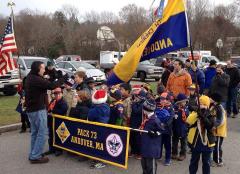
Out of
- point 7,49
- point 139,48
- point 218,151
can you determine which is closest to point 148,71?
point 7,49

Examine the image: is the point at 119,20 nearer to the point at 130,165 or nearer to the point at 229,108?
the point at 229,108

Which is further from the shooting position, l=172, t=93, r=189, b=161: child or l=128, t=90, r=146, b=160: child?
l=172, t=93, r=189, b=161: child

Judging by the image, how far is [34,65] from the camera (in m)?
6.97

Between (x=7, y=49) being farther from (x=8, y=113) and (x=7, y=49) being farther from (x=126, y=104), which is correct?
(x=126, y=104)

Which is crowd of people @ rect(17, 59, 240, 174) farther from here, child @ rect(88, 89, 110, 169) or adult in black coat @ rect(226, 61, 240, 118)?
adult in black coat @ rect(226, 61, 240, 118)

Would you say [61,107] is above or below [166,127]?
above

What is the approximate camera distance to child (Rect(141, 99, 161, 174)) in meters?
5.51

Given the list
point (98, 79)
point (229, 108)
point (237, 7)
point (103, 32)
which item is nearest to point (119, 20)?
point (103, 32)

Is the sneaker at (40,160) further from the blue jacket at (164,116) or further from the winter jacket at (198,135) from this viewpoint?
the winter jacket at (198,135)

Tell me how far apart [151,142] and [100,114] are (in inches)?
57.5

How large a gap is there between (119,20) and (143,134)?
64660 millimetres

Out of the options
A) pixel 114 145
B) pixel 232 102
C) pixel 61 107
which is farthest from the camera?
pixel 232 102

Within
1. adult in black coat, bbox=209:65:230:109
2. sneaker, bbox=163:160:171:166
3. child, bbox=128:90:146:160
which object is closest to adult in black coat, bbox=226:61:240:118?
→ adult in black coat, bbox=209:65:230:109

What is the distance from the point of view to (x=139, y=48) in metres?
5.71
